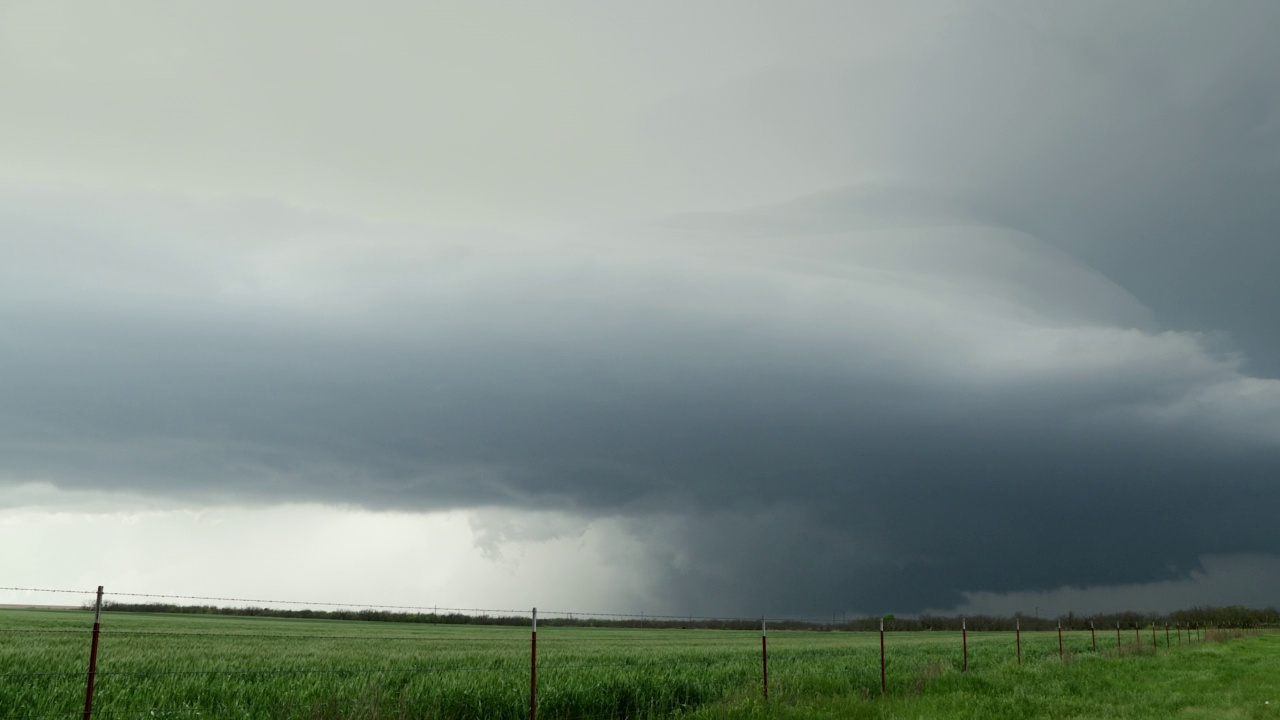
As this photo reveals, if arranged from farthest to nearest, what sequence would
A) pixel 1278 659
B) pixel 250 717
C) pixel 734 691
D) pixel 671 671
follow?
pixel 1278 659 → pixel 671 671 → pixel 734 691 → pixel 250 717

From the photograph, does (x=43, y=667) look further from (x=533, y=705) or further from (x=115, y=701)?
(x=533, y=705)

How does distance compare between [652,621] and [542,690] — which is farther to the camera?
[652,621]

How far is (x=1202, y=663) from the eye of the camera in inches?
1499

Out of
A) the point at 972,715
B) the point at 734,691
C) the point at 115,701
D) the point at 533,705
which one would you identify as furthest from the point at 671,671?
the point at 115,701

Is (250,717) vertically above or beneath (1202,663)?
above

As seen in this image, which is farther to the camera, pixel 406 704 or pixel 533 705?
pixel 406 704

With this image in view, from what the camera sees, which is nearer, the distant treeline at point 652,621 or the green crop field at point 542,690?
the green crop field at point 542,690

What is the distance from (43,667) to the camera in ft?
66.6

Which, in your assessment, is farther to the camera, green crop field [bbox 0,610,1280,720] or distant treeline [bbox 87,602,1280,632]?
distant treeline [bbox 87,602,1280,632]

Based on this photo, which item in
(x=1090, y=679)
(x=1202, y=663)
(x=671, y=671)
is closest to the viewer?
(x=671, y=671)

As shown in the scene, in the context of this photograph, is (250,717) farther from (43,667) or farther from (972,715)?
(972,715)

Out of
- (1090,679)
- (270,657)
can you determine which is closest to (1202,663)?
(1090,679)

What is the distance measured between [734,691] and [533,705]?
327 inches

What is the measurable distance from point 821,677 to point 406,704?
13511 mm
